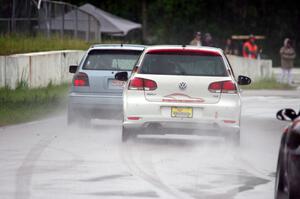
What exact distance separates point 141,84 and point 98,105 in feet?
11.8

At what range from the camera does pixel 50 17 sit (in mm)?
43031

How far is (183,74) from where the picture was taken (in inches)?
685

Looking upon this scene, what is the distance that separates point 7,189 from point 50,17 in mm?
30937

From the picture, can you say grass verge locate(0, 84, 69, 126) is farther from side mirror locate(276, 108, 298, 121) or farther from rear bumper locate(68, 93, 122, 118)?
side mirror locate(276, 108, 298, 121)

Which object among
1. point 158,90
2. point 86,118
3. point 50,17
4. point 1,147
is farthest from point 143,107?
point 50,17

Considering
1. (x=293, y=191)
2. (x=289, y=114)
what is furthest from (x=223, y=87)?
(x=293, y=191)

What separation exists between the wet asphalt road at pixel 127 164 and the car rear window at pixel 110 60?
44.3 inches

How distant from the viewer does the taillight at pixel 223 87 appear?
56.8ft

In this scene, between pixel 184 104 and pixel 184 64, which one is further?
pixel 184 64

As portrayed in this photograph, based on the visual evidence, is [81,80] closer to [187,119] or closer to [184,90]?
[184,90]

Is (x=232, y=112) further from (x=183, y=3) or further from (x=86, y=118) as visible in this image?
(x=183, y=3)

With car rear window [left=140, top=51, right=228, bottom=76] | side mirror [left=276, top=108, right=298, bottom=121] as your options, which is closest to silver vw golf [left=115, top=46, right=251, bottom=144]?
car rear window [left=140, top=51, right=228, bottom=76]

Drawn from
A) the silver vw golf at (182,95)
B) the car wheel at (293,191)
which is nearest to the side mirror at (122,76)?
the silver vw golf at (182,95)

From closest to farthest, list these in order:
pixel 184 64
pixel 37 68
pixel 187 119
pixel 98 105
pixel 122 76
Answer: pixel 187 119 < pixel 184 64 < pixel 122 76 < pixel 98 105 < pixel 37 68
